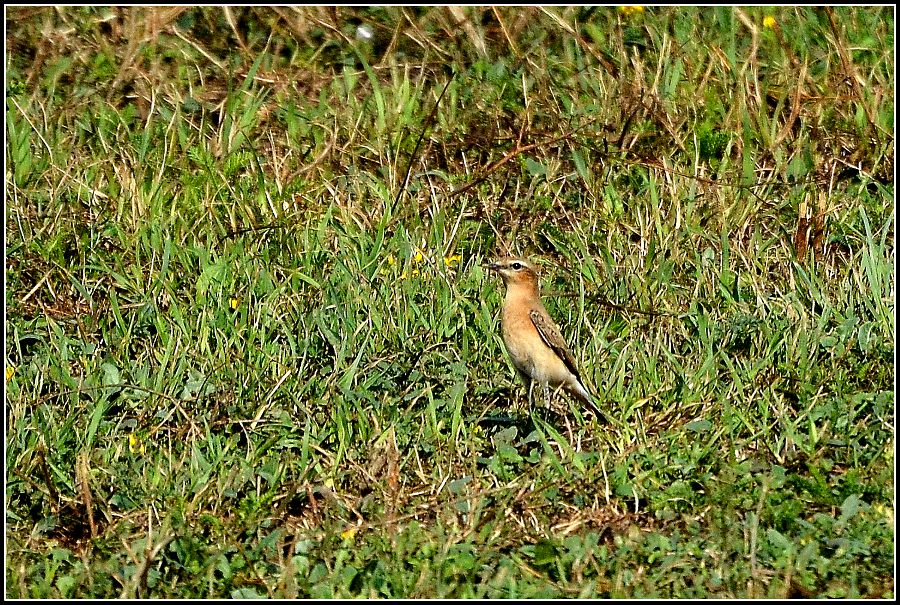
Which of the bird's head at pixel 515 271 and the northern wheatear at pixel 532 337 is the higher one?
the bird's head at pixel 515 271

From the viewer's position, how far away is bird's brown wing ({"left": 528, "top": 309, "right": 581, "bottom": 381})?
6480 mm

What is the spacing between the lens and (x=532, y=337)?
6535 mm

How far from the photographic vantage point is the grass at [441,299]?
17.8ft

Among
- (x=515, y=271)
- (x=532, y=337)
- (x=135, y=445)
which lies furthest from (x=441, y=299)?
(x=135, y=445)

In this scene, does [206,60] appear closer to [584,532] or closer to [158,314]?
[158,314]

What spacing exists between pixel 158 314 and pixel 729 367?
2880mm

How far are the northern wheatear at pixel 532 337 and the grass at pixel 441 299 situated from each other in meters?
0.15

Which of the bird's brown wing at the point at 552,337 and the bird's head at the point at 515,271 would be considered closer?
the bird's brown wing at the point at 552,337

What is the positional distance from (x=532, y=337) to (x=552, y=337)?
0.10 metres

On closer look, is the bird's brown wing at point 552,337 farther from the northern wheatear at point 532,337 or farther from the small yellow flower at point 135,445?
the small yellow flower at point 135,445

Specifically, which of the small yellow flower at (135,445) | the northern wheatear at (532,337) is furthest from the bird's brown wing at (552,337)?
the small yellow flower at (135,445)

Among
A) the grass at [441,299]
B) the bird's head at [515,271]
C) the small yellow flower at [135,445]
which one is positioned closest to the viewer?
the grass at [441,299]

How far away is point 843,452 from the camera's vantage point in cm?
589

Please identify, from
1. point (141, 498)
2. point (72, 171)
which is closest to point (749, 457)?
point (141, 498)
